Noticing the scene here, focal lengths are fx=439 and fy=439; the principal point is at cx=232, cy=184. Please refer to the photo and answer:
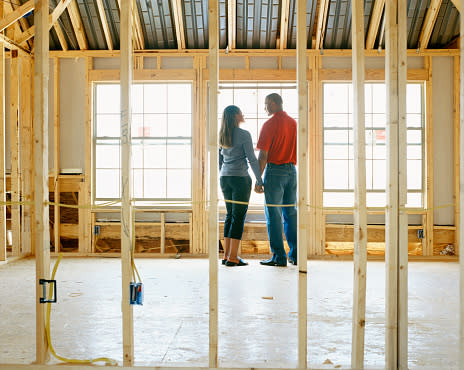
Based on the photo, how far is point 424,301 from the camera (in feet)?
11.7

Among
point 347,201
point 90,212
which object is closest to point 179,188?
point 90,212

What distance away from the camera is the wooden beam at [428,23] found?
17.9ft

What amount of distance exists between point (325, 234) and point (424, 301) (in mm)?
2293

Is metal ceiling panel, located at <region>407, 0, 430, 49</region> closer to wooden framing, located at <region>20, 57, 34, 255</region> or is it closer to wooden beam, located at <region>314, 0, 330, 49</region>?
wooden beam, located at <region>314, 0, 330, 49</region>

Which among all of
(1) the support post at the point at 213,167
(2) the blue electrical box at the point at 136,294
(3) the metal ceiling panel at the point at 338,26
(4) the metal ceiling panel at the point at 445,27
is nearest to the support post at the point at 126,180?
(2) the blue electrical box at the point at 136,294

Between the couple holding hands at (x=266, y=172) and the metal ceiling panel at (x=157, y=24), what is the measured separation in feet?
5.89

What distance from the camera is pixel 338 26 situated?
18.9 ft

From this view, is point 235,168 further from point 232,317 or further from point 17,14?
point 17,14

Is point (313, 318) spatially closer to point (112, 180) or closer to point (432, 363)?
point (432, 363)

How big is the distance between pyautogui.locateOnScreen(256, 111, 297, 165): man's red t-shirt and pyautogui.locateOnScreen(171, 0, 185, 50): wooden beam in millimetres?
1854

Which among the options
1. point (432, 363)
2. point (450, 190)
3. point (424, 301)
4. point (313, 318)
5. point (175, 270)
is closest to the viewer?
point (432, 363)

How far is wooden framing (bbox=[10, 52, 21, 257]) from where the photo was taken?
550cm

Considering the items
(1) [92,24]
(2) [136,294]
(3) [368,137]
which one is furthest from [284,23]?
(2) [136,294]

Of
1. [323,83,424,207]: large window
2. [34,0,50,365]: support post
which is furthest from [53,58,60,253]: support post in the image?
[34,0,50,365]: support post
